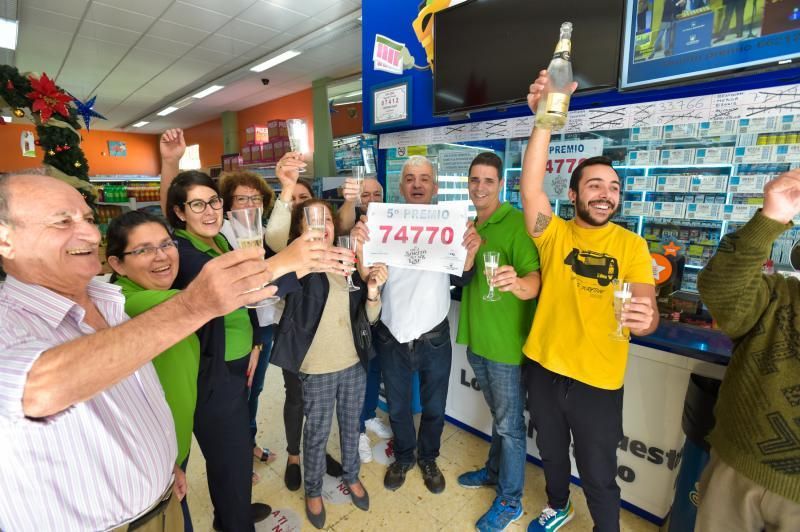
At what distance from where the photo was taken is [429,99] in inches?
123

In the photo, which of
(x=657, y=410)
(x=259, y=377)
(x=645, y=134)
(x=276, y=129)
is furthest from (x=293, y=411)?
(x=276, y=129)

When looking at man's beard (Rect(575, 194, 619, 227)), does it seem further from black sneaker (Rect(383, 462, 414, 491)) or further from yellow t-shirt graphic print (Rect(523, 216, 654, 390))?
black sneaker (Rect(383, 462, 414, 491))

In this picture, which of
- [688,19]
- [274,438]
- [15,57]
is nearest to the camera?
[688,19]

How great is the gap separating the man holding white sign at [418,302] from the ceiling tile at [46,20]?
7003mm

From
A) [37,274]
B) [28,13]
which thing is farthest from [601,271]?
[28,13]

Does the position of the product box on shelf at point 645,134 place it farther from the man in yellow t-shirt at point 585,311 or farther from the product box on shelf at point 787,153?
the man in yellow t-shirt at point 585,311

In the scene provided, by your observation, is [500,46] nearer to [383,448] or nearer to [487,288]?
[487,288]

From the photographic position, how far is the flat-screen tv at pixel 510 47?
6.88 ft

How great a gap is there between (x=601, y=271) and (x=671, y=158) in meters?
1.76

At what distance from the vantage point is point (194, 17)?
571cm

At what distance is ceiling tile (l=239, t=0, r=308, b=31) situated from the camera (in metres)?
5.44

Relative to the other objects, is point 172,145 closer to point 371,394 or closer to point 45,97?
point 45,97

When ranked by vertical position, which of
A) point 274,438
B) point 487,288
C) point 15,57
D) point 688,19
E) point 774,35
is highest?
point 15,57

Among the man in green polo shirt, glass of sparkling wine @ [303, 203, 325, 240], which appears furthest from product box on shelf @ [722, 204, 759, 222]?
glass of sparkling wine @ [303, 203, 325, 240]
